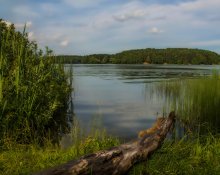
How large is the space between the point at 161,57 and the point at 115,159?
10724cm

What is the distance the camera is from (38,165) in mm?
6844

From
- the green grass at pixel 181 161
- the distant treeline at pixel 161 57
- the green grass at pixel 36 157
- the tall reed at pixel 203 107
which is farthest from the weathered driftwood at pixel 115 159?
the distant treeline at pixel 161 57

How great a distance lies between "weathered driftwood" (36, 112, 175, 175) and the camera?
516cm

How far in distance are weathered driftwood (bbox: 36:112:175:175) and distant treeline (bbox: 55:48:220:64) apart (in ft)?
329

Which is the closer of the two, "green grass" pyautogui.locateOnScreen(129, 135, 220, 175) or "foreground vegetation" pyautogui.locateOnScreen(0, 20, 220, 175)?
"green grass" pyautogui.locateOnScreen(129, 135, 220, 175)

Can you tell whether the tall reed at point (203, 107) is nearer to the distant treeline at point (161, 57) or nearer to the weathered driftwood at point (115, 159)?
the weathered driftwood at point (115, 159)

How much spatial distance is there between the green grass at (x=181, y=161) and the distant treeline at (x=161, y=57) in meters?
99.3

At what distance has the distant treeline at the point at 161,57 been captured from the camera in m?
108

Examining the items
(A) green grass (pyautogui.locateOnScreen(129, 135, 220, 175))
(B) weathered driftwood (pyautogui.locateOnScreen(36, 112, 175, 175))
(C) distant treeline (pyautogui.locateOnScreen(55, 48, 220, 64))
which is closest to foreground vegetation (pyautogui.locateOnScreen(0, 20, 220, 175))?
(A) green grass (pyautogui.locateOnScreen(129, 135, 220, 175))

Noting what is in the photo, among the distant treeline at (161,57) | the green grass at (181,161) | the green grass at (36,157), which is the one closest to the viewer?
the green grass at (181,161)

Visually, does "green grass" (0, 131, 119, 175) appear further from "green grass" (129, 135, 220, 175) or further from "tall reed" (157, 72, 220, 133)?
"tall reed" (157, 72, 220, 133)

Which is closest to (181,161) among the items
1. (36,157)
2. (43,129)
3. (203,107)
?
(36,157)

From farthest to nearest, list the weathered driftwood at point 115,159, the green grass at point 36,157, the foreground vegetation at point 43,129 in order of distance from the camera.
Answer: the foreground vegetation at point 43,129 < the green grass at point 36,157 < the weathered driftwood at point 115,159

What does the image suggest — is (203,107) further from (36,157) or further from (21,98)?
(36,157)
